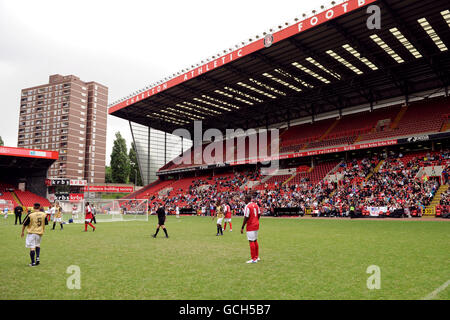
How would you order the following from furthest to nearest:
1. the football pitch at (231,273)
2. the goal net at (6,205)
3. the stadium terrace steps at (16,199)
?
the stadium terrace steps at (16,199) → the goal net at (6,205) → the football pitch at (231,273)

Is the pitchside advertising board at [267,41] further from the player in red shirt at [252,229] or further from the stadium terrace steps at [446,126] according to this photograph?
the player in red shirt at [252,229]

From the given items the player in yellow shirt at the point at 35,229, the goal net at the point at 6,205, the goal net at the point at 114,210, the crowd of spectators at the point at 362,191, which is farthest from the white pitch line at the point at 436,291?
the goal net at the point at 6,205

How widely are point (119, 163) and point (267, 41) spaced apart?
71345 mm

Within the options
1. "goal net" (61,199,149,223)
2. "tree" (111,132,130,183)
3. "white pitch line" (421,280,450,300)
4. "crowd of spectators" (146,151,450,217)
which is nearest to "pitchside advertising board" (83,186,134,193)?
"goal net" (61,199,149,223)

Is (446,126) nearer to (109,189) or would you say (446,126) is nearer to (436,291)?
(436,291)

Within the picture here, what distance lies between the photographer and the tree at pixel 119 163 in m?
88.7

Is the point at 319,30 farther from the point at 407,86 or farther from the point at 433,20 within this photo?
the point at 407,86

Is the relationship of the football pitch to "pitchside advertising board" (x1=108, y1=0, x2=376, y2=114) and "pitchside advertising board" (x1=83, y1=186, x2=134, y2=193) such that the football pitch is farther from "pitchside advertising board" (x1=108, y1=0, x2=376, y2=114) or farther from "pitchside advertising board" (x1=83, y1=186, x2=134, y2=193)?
"pitchside advertising board" (x1=83, y1=186, x2=134, y2=193)

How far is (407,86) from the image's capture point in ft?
122

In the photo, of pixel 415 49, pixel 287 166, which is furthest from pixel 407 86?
pixel 287 166

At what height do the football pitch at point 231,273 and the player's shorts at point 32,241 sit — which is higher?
the player's shorts at point 32,241

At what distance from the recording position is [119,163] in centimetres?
8925

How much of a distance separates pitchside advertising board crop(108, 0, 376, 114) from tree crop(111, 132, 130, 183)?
50.8 m

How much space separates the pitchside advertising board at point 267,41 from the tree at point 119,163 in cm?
5079
